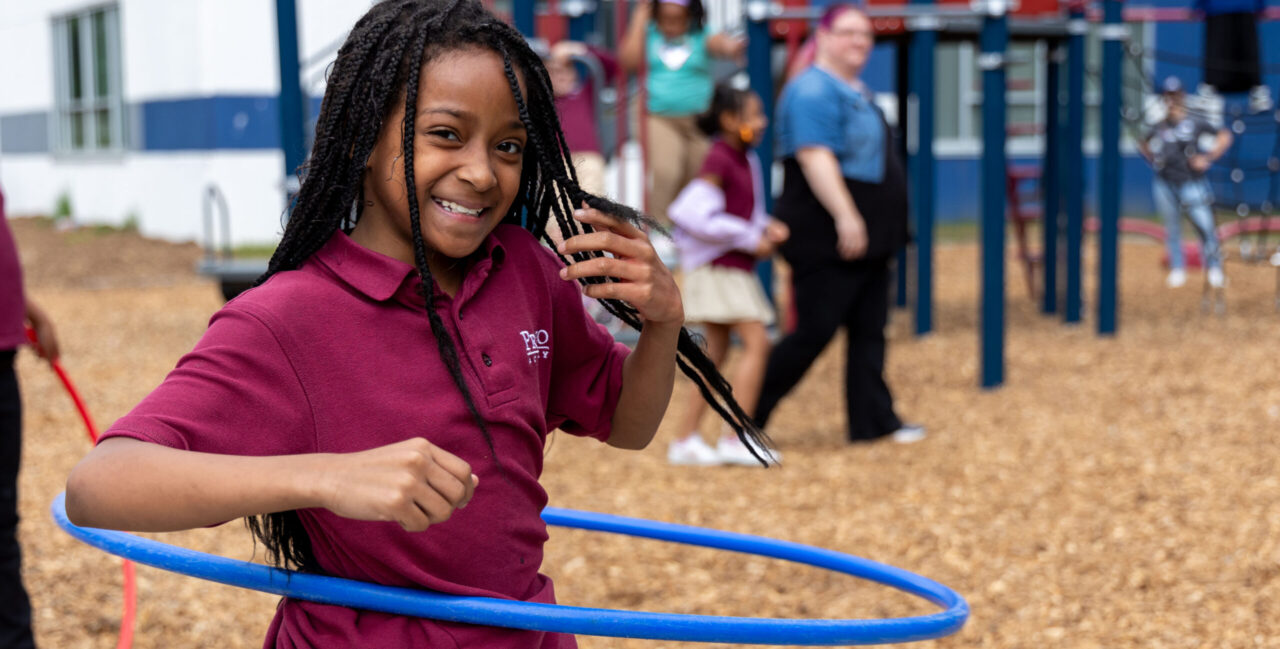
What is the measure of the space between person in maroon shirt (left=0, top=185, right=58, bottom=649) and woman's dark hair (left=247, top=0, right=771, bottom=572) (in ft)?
5.57

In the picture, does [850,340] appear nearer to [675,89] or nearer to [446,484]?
[675,89]

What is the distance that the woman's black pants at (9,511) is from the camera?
11.1ft

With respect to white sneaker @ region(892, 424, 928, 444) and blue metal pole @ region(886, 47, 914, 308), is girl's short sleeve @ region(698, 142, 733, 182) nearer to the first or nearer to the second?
white sneaker @ region(892, 424, 928, 444)

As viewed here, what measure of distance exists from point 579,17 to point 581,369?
26.9 feet

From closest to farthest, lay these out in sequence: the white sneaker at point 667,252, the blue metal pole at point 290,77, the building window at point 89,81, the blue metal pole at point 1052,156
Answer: the blue metal pole at point 290,77 → the blue metal pole at point 1052,156 → the white sneaker at point 667,252 → the building window at point 89,81

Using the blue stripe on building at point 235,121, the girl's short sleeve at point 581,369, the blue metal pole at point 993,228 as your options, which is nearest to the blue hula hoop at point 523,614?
the girl's short sleeve at point 581,369

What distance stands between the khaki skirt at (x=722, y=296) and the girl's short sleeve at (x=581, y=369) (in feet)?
12.3

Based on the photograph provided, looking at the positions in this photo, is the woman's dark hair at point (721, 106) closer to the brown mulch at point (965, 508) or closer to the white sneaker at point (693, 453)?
the white sneaker at point (693, 453)

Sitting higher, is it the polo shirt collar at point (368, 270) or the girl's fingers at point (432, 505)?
the polo shirt collar at point (368, 270)

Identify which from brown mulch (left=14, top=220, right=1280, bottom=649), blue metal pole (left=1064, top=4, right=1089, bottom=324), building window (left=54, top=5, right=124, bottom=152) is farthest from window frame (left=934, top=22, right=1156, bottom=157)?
building window (left=54, top=5, right=124, bottom=152)

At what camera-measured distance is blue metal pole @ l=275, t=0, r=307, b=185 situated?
631cm

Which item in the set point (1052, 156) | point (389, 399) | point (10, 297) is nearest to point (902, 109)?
point (1052, 156)

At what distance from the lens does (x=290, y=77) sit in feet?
21.0

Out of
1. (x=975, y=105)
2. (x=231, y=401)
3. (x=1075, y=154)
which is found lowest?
(x=231, y=401)
